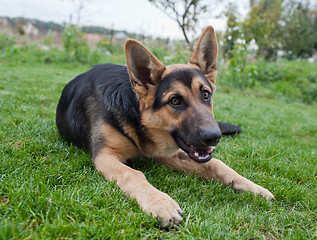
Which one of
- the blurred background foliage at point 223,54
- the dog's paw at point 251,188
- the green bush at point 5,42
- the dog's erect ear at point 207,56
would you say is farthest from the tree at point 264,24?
the green bush at point 5,42

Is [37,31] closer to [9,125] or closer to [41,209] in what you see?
[9,125]

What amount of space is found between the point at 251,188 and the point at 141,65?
72.4 inches

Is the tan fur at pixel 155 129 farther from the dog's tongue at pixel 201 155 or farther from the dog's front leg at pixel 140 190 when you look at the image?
the dog's tongue at pixel 201 155

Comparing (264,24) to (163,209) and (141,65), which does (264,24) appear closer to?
(141,65)

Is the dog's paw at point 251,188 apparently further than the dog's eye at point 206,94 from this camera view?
No

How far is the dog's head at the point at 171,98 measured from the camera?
2.70 m

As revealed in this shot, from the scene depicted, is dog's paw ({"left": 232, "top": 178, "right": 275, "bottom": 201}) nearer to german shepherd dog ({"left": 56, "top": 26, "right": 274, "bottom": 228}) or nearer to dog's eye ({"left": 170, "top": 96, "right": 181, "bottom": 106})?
german shepherd dog ({"left": 56, "top": 26, "right": 274, "bottom": 228})

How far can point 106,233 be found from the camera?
1.78 m

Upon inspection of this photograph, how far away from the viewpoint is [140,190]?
7.57 feet

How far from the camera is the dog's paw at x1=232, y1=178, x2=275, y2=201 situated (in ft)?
8.78

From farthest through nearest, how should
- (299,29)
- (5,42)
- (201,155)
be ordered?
(299,29), (5,42), (201,155)

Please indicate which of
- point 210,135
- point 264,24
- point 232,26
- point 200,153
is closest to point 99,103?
point 200,153

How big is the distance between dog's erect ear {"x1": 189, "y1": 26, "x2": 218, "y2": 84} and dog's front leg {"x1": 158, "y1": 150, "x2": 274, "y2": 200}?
110 cm

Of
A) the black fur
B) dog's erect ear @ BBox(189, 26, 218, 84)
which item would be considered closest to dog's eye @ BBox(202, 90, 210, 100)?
the black fur
